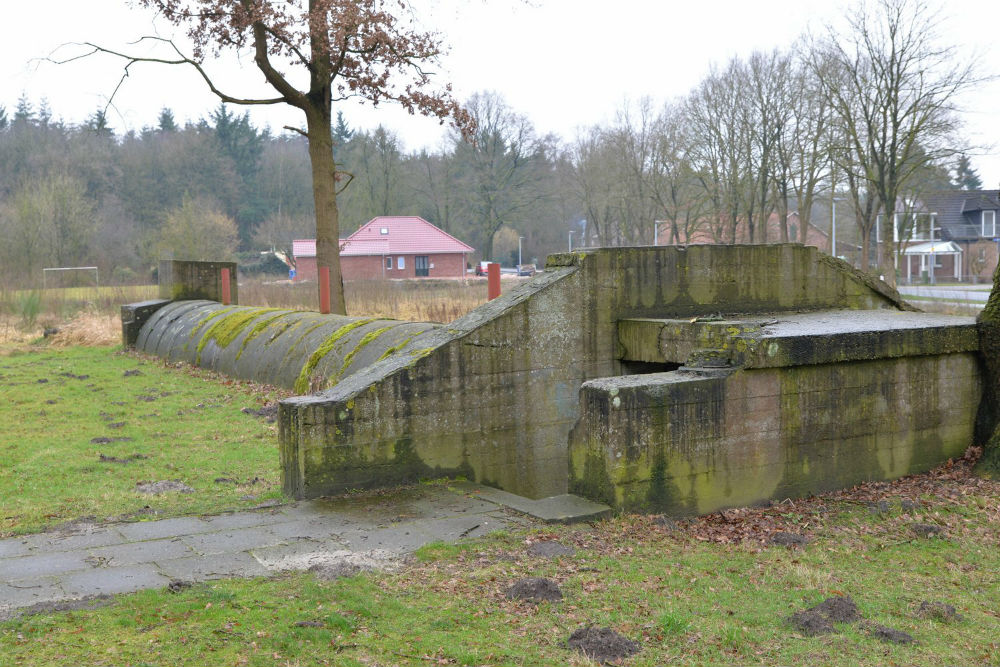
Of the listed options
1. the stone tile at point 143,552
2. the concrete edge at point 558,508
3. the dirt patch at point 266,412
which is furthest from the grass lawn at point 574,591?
the dirt patch at point 266,412

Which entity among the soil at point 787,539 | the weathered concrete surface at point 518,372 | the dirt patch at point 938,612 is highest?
the weathered concrete surface at point 518,372

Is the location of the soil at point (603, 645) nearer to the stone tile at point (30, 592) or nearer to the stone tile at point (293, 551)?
the stone tile at point (293, 551)

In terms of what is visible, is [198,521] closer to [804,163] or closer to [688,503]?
[688,503]

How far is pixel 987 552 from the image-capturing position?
760 centimetres

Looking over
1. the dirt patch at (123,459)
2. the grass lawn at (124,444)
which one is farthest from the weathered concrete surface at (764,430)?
the dirt patch at (123,459)

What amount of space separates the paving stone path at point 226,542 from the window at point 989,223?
67466mm

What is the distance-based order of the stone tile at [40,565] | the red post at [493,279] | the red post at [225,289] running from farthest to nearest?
the red post at [225,289] → the red post at [493,279] → the stone tile at [40,565]

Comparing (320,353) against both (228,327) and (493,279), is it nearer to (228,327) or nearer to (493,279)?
(493,279)

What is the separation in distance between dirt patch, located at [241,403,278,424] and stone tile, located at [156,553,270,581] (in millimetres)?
6545

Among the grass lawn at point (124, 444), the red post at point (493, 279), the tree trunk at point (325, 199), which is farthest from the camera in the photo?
the tree trunk at point (325, 199)

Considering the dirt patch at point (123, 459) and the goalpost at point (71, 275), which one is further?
the goalpost at point (71, 275)

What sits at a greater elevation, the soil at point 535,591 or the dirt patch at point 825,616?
the soil at point 535,591

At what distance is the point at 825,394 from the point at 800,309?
245 centimetres

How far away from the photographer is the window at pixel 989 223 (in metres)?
65.3
